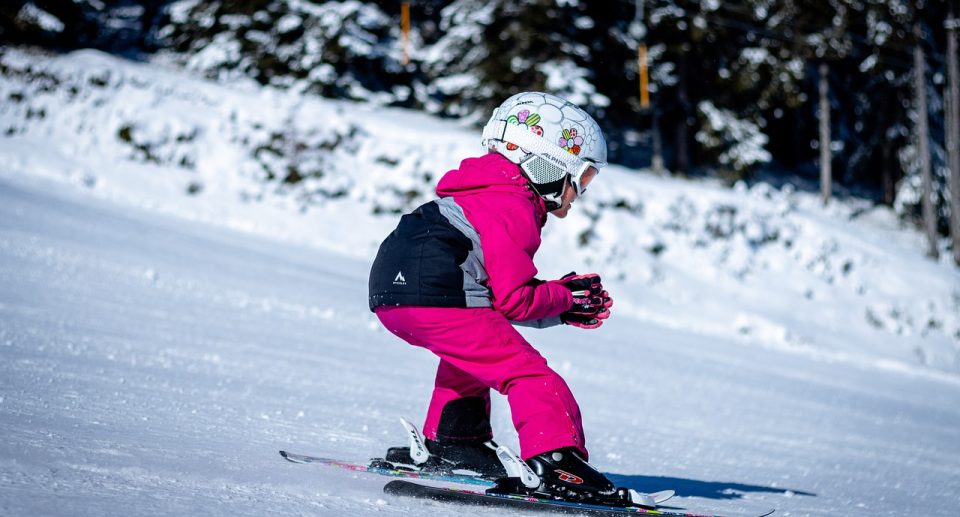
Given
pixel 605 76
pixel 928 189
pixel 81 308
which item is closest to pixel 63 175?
pixel 81 308

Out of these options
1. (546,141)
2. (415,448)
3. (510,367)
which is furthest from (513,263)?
(415,448)

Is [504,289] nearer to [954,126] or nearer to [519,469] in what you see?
[519,469]

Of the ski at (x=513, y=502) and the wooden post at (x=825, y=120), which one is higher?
the wooden post at (x=825, y=120)

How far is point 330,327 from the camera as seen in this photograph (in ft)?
24.2

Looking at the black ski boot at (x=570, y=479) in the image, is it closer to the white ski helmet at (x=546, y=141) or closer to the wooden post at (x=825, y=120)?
the white ski helmet at (x=546, y=141)

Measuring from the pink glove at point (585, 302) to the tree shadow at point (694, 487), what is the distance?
36.3 inches

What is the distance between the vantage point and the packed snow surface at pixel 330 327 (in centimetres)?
303

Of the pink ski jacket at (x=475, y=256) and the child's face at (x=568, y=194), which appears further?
the child's face at (x=568, y=194)

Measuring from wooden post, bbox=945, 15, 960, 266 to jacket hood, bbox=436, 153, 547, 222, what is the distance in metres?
22.4

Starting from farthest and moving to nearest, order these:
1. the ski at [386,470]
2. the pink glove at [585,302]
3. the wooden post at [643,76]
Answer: the wooden post at [643,76] < the pink glove at [585,302] < the ski at [386,470]

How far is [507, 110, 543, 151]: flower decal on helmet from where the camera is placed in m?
3.12

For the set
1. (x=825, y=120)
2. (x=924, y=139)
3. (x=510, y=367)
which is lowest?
(x=510, y=367)

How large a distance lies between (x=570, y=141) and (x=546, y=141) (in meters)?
0.10

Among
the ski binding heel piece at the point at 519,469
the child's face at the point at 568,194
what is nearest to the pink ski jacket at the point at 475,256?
the child's face at the point at 568,194
